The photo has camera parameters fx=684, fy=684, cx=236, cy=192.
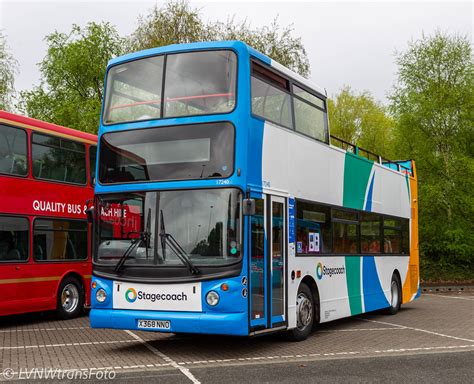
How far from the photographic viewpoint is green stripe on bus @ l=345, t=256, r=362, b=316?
14156 millimetres

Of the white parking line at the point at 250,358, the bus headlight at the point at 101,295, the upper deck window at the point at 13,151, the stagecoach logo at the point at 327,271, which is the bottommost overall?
the white parking line at the point at 250,358

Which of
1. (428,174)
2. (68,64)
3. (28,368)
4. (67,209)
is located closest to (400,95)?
(428,174)

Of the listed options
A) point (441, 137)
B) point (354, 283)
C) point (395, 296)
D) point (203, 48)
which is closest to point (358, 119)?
point (441, 137)

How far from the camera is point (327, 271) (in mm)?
13070

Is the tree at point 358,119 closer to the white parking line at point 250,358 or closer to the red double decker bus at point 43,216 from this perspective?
the red double decker bus at point 43,216

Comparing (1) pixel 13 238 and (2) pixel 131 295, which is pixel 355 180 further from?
(1) pixel 13 238

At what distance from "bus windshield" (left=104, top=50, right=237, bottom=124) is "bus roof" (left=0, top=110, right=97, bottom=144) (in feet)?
13.2

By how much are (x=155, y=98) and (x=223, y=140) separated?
1388 mm

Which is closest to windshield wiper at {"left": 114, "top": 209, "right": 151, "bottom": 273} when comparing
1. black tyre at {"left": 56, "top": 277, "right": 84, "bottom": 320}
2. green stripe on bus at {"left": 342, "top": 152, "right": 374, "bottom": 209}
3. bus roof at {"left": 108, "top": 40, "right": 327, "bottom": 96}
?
bus roof at {"left": 108, "top": 40, "right": 327, "bottom": 96}

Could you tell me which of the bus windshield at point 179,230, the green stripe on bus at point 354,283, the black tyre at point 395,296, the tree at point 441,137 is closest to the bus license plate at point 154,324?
the bus windshield at point 179,230

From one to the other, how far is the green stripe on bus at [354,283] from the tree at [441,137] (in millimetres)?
16486

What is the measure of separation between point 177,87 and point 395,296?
9619 millimetres

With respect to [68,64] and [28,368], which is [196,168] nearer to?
[28,368]

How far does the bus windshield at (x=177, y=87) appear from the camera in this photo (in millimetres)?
10242
